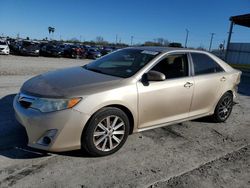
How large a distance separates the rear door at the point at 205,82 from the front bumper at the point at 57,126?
235 centimetres

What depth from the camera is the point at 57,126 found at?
3469 mm

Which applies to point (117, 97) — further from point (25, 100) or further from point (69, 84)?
point (25, 100)

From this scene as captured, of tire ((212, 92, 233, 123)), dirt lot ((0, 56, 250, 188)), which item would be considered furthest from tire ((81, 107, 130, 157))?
tire ((212, 92, 233, 123))

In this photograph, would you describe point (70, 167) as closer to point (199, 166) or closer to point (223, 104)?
point (199, 166)

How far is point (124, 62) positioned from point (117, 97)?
1.16 meters

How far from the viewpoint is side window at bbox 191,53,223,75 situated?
515 centimetres

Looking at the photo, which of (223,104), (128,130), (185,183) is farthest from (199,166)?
(223,104)

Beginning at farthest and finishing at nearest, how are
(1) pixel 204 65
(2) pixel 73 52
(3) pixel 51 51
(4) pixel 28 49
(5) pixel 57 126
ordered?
(2) pixel 73 52, (3) pixel 51 51, (4) pixel 28 49, (1) pixel 204 65, (5) pixel 57 126

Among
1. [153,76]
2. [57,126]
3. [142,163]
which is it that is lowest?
[142,163]

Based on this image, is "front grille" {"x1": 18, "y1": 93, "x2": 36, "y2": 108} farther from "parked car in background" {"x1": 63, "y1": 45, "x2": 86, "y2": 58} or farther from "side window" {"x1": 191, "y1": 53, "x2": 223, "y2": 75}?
"parked car in background" {"x1": 63, "y1": 45, "x2": 86, "y2": 58}

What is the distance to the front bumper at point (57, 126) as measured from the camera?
11.3 ft

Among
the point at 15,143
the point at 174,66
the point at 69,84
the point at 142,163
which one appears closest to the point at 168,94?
the point at 174,66

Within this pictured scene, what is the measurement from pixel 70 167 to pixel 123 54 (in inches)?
96.6

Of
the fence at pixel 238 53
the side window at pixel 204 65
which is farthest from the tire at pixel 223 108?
the fence at pixel 238 53
